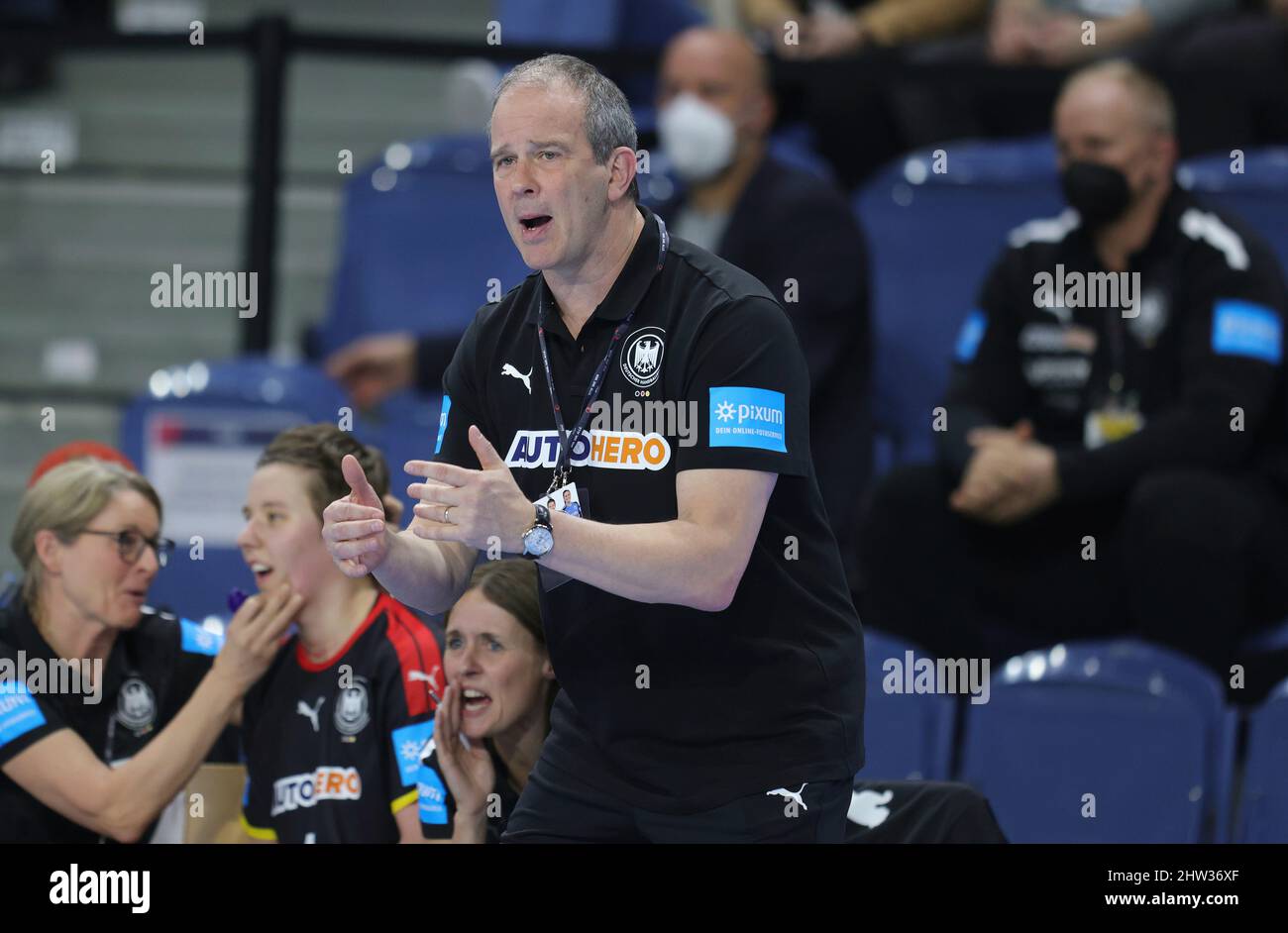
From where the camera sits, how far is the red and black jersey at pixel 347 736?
2.96 m

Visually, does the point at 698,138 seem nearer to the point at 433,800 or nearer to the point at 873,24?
the point at 873,24

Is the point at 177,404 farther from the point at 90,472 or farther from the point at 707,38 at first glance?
the point at 707,38

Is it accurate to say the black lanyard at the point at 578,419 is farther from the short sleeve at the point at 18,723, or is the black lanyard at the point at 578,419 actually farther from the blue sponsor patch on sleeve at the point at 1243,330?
the blue sponsor patch on sleeve at the point at 1243,330

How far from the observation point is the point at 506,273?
16.2 ft

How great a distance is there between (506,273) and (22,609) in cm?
205

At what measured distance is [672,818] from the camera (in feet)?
7.50

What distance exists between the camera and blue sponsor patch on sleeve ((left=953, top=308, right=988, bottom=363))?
14.0 ft

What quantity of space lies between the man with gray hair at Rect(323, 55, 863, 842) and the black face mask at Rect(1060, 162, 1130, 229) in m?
1.98

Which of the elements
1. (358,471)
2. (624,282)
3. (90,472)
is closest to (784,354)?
(624,282)

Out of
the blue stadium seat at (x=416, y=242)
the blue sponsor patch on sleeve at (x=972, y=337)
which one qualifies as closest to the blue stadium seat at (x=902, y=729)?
the blue sponsor patch on sleeve at (x=972, y=337)

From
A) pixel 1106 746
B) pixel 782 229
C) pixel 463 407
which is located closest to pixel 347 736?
pixel 463 407

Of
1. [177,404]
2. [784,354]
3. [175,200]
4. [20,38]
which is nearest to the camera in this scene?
[784,354]

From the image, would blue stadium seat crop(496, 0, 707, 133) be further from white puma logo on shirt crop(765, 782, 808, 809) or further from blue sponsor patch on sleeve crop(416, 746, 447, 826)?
white puma logo on shirt crop(765, 782, 808, 809)

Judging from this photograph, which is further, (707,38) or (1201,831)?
(707,38)
